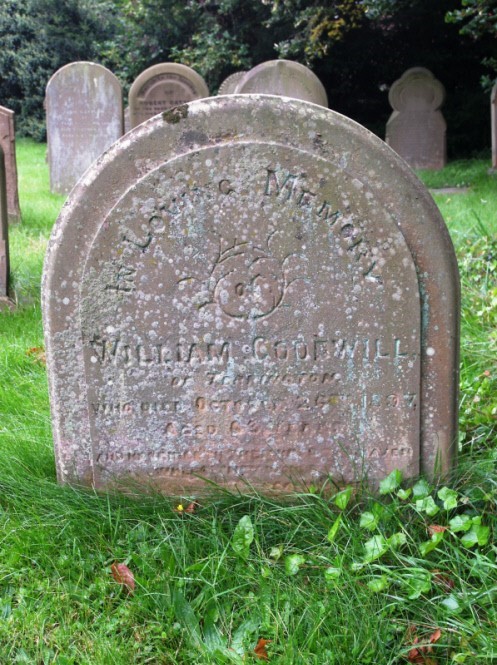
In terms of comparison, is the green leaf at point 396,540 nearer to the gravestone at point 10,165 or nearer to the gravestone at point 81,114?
the gravestone at point 10,165

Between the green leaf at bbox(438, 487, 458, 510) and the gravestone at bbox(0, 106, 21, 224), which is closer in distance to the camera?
the green leaf at bbox(438, 487, 458, 510)

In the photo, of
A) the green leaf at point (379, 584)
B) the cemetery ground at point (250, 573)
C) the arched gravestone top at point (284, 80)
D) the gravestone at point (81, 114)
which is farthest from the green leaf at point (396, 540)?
the gravestone at point (81, 114)

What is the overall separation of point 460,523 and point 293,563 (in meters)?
0.53

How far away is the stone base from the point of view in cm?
522

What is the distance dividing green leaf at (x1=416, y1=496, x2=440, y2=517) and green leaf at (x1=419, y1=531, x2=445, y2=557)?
11 cm

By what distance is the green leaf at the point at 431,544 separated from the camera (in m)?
2.23

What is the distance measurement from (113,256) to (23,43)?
23.8 metres

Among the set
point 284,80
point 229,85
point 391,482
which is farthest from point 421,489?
point 229,85

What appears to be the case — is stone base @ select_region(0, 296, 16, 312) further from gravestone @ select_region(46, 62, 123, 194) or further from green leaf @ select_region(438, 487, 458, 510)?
gravestone @ select_region(46, 62, 123, 194)

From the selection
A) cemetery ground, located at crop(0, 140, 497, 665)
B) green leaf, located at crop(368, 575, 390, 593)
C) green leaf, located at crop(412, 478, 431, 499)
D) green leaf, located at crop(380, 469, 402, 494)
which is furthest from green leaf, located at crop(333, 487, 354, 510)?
green leaf, located at crop(368, 575, 390, 593)

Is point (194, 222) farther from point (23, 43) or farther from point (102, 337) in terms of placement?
point (23, 43)

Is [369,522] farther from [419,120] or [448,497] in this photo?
[419,120]

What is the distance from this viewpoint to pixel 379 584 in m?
2.12

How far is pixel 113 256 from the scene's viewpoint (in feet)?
8.13
